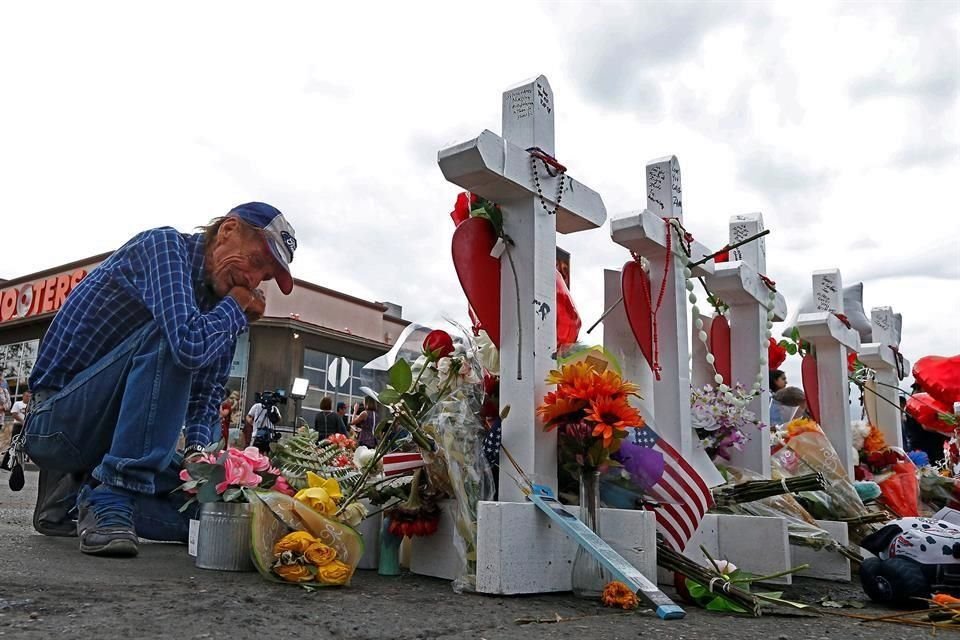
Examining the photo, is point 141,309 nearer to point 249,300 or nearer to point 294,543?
point 249,300

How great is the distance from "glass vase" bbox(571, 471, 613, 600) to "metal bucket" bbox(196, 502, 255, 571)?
1206 mm

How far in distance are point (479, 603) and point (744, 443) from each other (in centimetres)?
225

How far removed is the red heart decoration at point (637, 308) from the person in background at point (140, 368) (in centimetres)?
172

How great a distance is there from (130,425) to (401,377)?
3.97ft

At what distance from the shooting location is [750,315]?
4500 mm

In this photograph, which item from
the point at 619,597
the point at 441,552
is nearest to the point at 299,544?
the point at 441,552

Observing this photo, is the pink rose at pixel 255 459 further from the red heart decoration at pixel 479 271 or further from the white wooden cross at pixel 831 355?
the white wooden cross at pixel 831 355

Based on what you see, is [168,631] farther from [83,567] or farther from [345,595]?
[83,567]

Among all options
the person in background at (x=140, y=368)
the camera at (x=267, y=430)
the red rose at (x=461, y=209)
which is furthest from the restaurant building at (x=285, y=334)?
the red rose at (x=461, y=209)

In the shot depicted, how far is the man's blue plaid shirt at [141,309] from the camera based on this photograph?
337cm

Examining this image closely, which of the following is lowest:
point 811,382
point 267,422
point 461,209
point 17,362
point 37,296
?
point 267,422

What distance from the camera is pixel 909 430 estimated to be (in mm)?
7820

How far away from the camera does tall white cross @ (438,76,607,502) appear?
2852mm

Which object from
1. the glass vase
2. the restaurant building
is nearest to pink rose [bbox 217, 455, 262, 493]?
the glass vase
